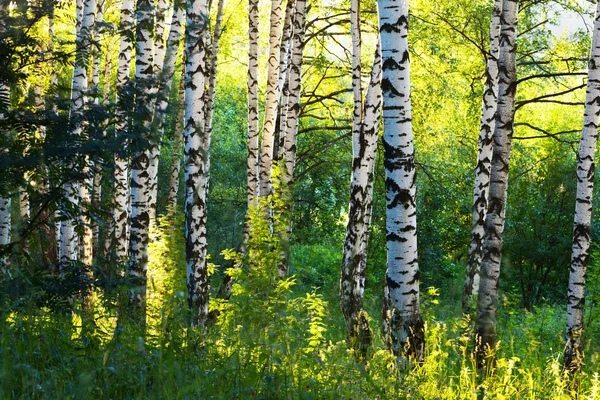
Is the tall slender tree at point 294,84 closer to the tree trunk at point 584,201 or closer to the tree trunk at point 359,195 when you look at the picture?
the tree trunk at point 359,195

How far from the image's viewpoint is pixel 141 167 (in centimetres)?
867

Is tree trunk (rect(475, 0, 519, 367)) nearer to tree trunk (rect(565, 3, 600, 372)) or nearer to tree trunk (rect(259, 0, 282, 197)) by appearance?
tree trunk (rect(565, 3, 600, 372))

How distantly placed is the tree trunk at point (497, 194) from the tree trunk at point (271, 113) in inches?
255

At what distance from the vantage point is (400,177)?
5.48 metres

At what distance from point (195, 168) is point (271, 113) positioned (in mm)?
5577

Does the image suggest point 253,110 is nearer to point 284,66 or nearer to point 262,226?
point 284,66

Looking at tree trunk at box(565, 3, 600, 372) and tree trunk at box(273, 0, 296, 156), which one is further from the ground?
tree trunk at box(273, 0, 296, 156)

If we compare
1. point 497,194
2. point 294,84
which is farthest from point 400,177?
point 294,84

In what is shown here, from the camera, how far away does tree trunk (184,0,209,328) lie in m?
7.70

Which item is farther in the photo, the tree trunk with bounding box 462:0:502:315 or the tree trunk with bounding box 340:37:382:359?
the tree trunk with bounding box 462:0:502:315

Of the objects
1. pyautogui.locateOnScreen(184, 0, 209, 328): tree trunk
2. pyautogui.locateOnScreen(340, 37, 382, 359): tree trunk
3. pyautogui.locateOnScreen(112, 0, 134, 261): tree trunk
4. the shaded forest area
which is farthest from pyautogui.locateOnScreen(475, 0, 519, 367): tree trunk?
pyautogui.locateOnScreen(340, 37, 382, 359): tree trunk

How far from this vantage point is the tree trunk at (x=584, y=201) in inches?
316

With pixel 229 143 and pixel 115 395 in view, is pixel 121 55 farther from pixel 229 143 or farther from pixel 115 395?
pixel 229 143

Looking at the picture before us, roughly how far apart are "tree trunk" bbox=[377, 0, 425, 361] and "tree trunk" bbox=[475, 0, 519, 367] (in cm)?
158
